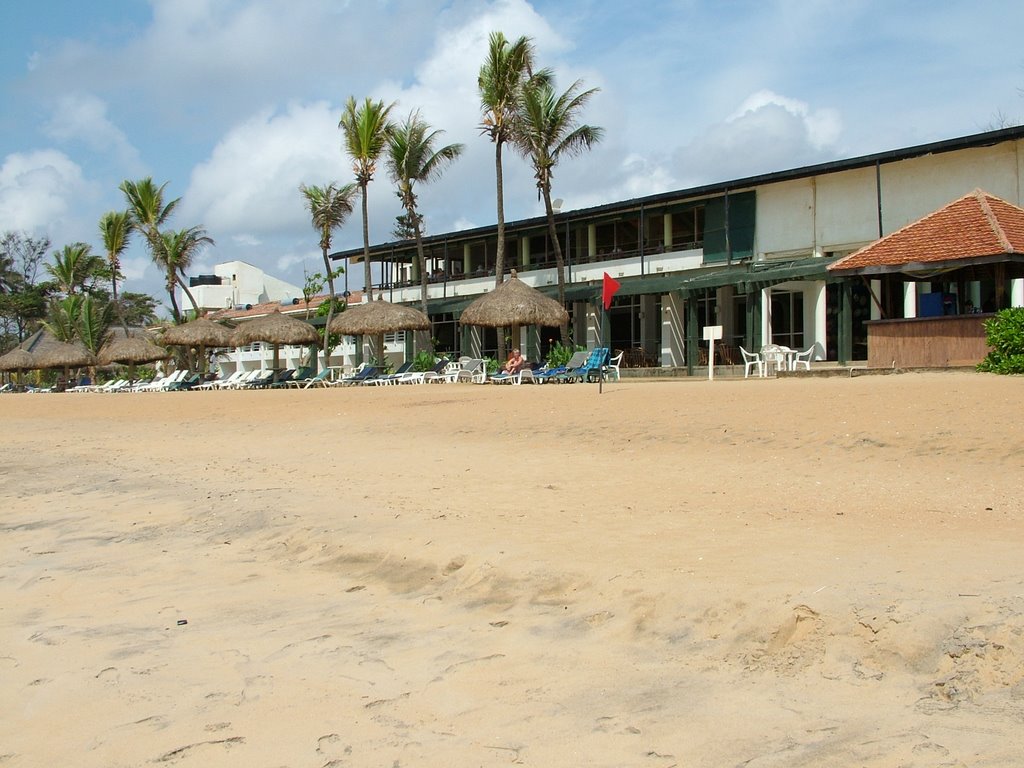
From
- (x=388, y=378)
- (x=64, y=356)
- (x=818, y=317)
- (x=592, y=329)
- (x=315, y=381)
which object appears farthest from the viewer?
(x=64, y=356)

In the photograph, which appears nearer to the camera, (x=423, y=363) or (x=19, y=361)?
Answer: (x=423, y=363)

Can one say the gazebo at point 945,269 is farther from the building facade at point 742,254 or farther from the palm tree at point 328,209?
the palm tree at point 328,209

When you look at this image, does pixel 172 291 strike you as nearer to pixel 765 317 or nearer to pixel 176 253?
pixel 176 253

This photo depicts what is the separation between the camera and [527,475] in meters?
8.69

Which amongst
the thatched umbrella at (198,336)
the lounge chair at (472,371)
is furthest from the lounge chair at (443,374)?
the thatched umbrella at (198,336)

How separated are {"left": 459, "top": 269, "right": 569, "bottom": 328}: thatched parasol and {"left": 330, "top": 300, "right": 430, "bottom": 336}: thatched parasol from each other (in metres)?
3.12

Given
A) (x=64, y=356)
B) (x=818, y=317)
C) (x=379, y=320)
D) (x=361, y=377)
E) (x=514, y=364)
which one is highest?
(x=379, y=320)

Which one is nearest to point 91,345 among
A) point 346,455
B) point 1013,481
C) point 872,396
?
point 346,455

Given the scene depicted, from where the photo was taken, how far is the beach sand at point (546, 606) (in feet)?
11.3

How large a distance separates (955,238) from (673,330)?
34.6 ft

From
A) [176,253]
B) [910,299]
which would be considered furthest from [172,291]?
[910,299]

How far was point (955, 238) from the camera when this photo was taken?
1642 cm

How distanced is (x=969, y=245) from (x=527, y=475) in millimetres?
10734

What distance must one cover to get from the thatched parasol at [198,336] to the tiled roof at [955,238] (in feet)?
70.3
